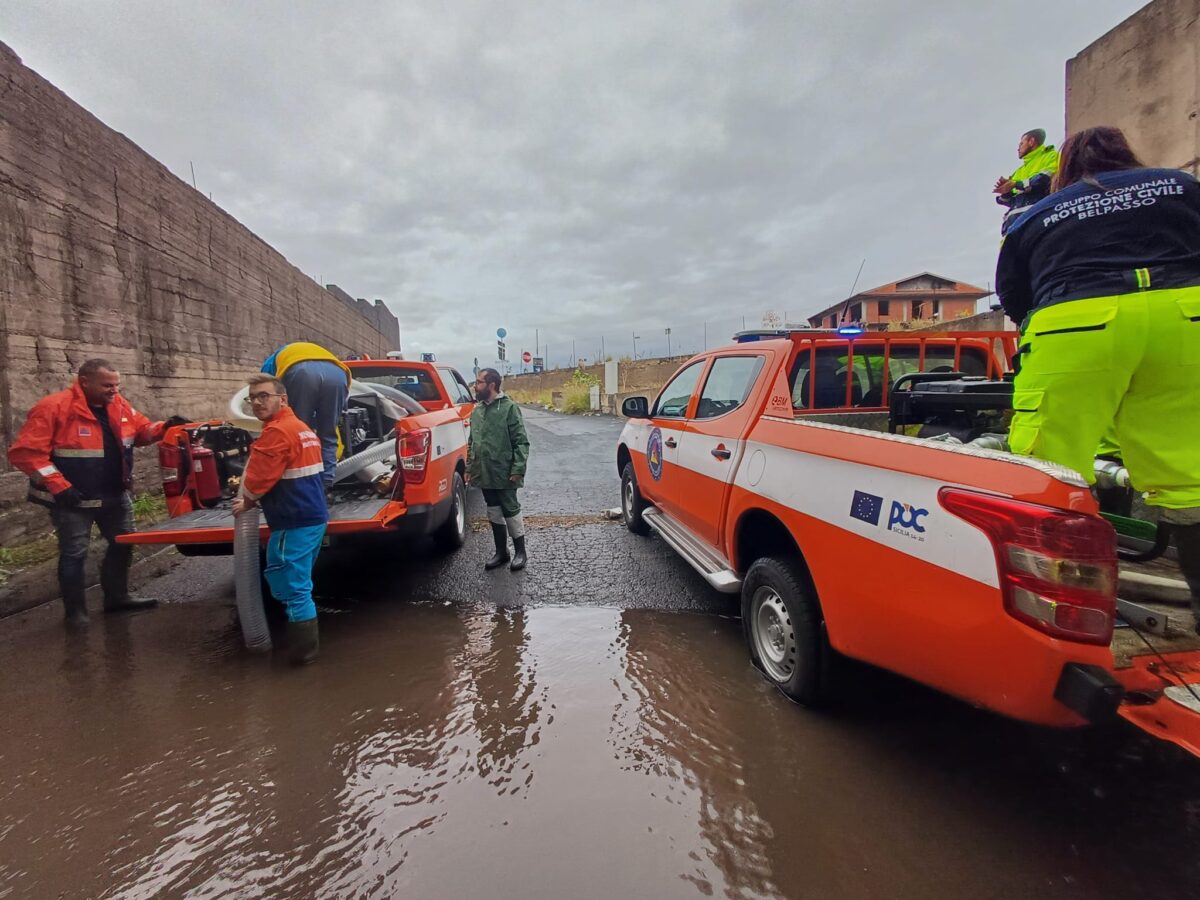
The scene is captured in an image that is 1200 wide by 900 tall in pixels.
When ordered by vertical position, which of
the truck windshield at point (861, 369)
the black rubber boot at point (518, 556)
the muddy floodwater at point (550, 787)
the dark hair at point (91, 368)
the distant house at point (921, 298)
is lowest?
the muddy floodwater at point (550, 787)

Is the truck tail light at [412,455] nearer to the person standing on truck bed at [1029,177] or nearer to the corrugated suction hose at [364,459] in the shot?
the corrugated suction hose at [364,459]

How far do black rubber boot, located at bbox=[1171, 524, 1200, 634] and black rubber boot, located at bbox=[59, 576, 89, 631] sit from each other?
5.73 metres

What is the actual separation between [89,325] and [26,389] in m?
1.08

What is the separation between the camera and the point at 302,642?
3.14m

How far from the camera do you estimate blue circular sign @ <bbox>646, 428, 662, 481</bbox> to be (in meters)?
4.61

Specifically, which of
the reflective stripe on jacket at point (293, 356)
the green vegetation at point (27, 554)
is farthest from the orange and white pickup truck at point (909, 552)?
the green vegetation at point (27, 554)

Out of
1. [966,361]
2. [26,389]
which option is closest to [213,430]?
[26,389]

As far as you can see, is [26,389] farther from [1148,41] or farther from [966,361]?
[1148,41]

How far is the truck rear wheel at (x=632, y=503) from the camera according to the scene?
5496 millimetres

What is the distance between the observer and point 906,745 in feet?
7.64

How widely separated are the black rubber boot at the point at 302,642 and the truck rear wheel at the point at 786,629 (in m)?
2.39

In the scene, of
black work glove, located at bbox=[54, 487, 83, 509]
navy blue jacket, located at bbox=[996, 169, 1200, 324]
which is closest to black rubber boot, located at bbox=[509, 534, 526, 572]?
black work glove, located at bbox=[54, 487, 83, 509]

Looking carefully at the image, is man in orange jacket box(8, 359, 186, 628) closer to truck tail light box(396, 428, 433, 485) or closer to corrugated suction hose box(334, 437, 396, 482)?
corrugated suction hose box(334, 437, 396, 482)

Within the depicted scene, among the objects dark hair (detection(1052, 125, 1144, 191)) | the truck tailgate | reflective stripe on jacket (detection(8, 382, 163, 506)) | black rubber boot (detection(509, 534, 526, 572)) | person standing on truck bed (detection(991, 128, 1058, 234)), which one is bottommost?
black rubber boot (detection(509, 534, 526, 572))
